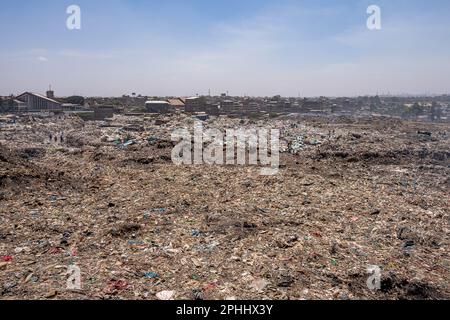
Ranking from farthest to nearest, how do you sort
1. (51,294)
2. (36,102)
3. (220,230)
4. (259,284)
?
1. (36,102)
2. (220,230)
3. (259,284)
4. (51,294)

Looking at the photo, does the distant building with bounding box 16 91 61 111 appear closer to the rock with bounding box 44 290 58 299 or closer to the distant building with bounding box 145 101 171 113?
the distant building with bounding box 145 101 171 113

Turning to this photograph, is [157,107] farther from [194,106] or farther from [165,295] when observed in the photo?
[165,295]

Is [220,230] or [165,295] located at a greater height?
[220,230]

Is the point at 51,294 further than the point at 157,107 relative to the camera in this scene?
No

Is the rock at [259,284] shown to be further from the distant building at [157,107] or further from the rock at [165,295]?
the distant building at [157,107]

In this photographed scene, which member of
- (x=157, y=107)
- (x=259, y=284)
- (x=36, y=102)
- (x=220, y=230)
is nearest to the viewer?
(x=259, y=284)

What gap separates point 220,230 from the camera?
5.65 meters

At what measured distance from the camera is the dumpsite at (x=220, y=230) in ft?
13.4

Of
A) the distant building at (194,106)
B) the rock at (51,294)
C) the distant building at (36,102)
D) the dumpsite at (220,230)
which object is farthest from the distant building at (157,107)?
the rock at (51,294)

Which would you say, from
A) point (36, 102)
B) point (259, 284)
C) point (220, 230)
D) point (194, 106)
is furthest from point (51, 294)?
point (36, 102)

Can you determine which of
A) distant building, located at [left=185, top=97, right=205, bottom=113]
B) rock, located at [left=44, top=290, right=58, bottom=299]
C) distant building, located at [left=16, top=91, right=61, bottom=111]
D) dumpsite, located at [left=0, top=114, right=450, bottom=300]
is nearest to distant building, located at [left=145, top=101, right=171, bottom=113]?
distant building, located at [left=185, top=97, right=205, bottom=113]
